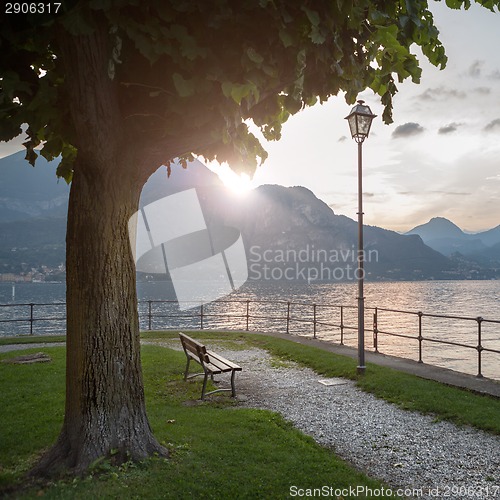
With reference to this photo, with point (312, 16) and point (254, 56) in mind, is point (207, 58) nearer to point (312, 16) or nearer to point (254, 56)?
point (254, 56)

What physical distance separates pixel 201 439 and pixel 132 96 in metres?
4.10

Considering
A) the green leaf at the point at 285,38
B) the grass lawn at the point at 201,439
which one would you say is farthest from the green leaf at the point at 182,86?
the grass lawn at the point at 201,439

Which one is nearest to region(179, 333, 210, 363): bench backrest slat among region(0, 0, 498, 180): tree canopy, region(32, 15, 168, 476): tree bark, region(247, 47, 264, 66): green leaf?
→ region(32, 15, 168, 476): tree bark

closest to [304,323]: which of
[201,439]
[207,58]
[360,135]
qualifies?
[360,135]

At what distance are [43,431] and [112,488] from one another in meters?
2.33

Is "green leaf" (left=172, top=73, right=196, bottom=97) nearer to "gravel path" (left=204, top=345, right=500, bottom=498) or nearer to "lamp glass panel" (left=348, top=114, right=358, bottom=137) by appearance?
"gravel path" (left=204, top=345, right=500, bottom=498)

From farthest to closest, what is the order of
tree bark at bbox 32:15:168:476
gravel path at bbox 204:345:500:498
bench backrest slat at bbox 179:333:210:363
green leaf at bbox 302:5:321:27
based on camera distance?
1. bench backrest slat at bbox 179:333:210:363
2. gravel path at bbox 204:345:500:498
3. tree bark at bbox 32:15:168:476
4. green leaf at bbox 302:5:321:27

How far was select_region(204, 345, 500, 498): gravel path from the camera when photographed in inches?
189

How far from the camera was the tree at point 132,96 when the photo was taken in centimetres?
399

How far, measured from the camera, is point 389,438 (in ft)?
20.0

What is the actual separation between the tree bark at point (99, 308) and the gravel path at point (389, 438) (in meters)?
2.66

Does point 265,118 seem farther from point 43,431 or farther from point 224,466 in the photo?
point 43,431

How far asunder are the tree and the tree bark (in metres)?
0.01

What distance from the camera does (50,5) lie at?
3.79m
